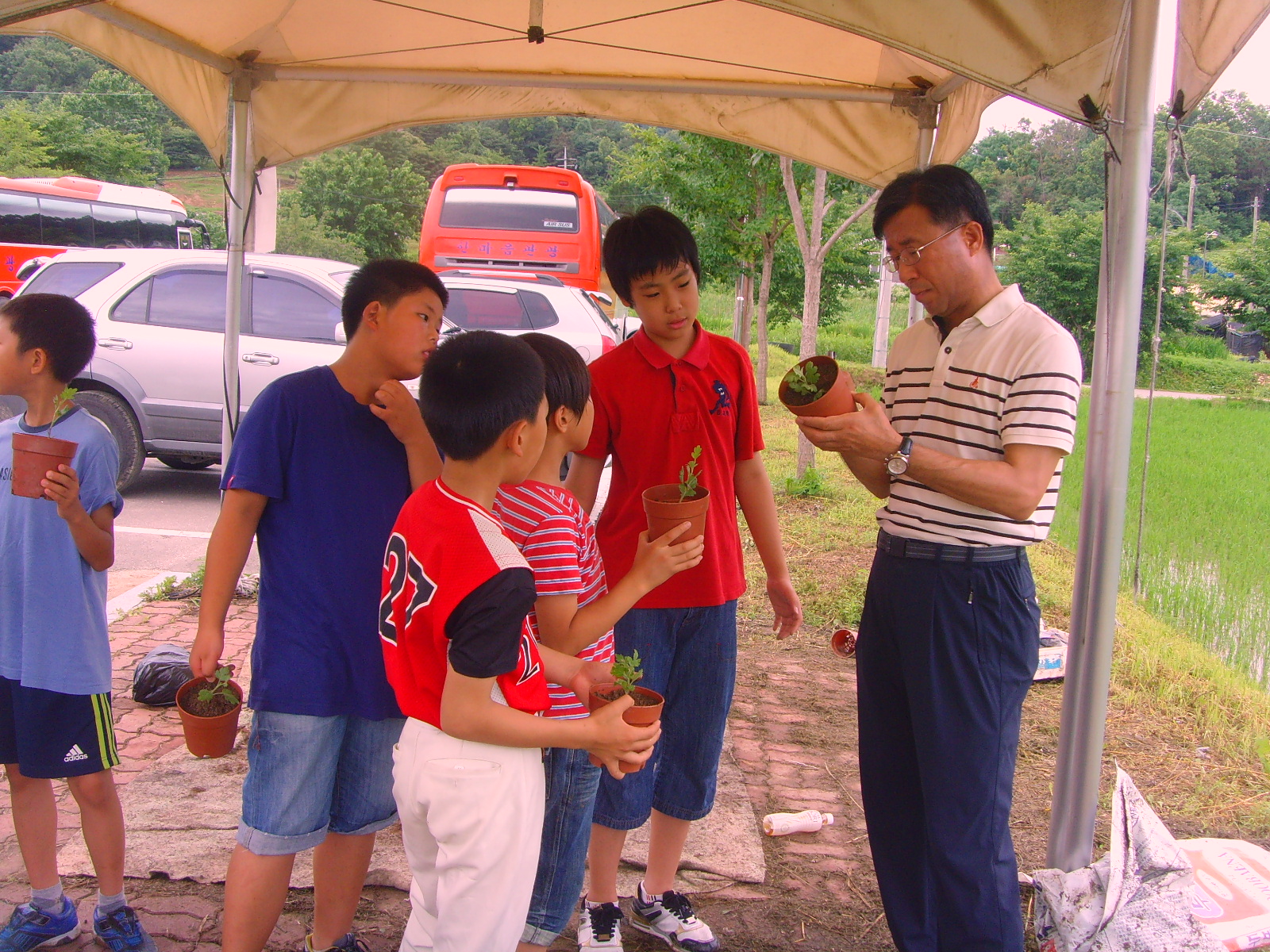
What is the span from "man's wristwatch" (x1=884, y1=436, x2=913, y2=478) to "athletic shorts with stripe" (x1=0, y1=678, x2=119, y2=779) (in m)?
1.84

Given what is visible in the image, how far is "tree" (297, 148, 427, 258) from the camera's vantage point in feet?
129

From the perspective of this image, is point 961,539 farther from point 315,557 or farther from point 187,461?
point 187,461

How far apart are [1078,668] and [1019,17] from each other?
4.76ft

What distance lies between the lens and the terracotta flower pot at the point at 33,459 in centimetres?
199

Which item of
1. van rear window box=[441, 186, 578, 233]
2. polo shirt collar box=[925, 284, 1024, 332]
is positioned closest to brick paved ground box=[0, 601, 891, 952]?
polo shirt collar box=[925, 284, 1024, 332]

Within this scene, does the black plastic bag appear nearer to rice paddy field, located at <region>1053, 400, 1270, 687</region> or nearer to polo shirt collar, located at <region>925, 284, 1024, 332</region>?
polo shirt collar, located at <region>925, 284, 1024, 332</region>

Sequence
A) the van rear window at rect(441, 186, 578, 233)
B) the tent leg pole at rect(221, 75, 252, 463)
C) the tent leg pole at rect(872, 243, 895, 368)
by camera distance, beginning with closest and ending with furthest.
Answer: the tent leg pole at rect(221, 75, 252, 463) < the van rear window at rect(441, 186, 578, 233) < the tent leg pole at rect(872, 243, 895, 368)

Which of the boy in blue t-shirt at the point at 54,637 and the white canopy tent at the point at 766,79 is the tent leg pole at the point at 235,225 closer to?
the white canopy tent at the point at 766,79

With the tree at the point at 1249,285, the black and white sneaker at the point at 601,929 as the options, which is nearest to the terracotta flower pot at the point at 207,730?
the black and white sneaker at the point at 601,929

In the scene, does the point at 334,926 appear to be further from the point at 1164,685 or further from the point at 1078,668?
the point at 1164,685

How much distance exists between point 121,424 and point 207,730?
5643 millimetres

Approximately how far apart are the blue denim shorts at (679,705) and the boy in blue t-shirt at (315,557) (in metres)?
0.59

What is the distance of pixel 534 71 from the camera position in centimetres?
357

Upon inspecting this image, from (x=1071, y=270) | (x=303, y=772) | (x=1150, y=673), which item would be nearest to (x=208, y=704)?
(x=303, y=772)
